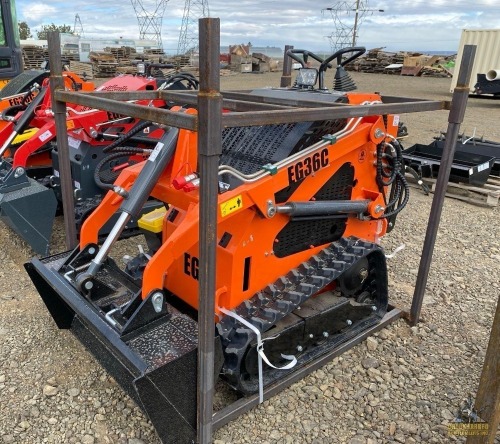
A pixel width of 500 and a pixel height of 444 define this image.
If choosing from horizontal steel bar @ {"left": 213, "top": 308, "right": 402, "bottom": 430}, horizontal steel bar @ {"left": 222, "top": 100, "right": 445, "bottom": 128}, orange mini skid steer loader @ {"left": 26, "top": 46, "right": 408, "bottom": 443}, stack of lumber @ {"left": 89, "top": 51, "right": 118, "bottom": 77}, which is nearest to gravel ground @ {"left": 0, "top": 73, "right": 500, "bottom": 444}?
horizontal steel bar @ {"left": 213, "top": 308, "right": 402, "bottom": 430}

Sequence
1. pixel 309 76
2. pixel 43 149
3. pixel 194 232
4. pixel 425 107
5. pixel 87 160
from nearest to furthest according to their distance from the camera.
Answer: pixel 194 232
pixel 425 107
pixel 309 76
pixel 87 160
pixel 43 149

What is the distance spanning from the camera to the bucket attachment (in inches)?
150

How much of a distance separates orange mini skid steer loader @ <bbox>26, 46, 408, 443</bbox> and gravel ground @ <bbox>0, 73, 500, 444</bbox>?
18cm

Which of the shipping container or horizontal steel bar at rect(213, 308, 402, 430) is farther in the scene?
the shipping container

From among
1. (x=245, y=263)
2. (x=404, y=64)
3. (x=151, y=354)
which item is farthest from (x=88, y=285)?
(x=404, y=64)

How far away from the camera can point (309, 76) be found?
321cm

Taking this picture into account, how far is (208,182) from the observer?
1.68m

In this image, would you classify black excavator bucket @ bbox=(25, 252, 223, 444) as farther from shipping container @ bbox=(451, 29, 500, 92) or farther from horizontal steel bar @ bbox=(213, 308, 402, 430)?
shipping container @ bbox=(451, 29, 500, 92)

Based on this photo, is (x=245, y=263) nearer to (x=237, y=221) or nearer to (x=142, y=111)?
(x=237, y=221)

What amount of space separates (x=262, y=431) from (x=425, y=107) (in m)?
2.00

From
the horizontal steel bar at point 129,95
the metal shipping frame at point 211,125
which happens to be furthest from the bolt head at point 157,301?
the horizontal steel bar at point 129,95

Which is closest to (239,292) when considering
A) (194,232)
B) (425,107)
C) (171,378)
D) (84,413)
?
(194,232)

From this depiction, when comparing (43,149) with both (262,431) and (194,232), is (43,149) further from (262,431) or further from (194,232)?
(262,431)

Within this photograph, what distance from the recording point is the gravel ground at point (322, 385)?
2.35 metres
